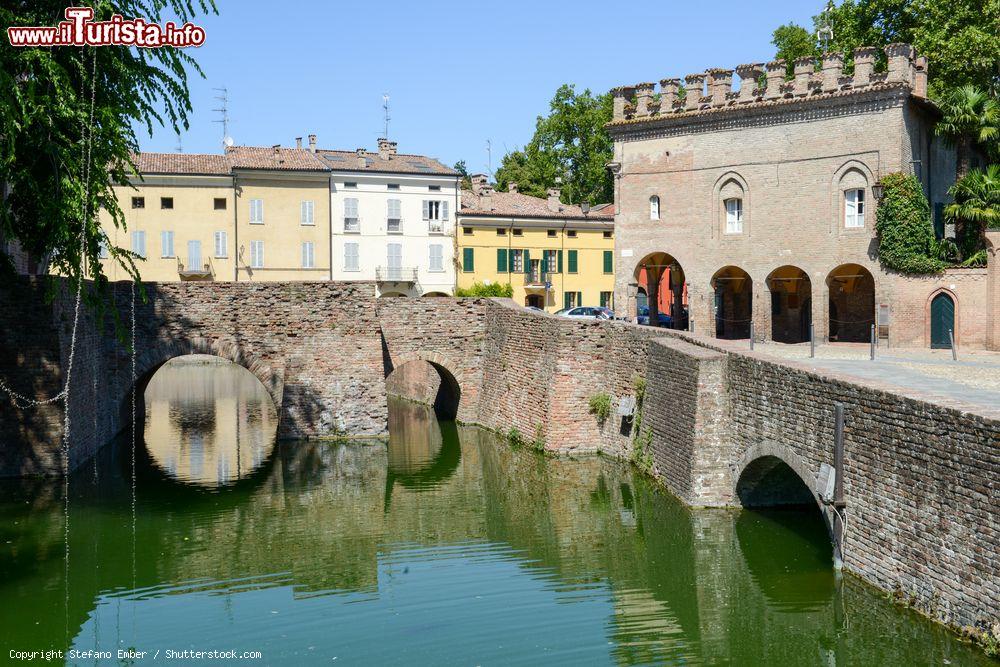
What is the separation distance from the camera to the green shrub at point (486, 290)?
45.6 meters

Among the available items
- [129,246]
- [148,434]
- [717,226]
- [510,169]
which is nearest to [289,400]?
[148,434]

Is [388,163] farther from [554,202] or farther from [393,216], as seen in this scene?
[554,202]

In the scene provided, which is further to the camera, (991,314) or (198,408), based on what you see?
(198,408)

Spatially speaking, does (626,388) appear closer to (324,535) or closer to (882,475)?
(324,535)

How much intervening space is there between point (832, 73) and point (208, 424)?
2137cm

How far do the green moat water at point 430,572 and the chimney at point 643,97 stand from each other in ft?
48.5

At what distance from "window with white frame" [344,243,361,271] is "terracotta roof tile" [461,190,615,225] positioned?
570cm

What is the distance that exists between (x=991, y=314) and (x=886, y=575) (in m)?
16.2

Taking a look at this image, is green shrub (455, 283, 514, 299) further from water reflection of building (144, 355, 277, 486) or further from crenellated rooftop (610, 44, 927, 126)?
crenellated rooftop (610, 44, 927, 126)

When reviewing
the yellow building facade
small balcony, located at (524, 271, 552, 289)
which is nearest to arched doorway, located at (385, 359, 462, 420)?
the yellow building facade

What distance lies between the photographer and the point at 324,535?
656 inches

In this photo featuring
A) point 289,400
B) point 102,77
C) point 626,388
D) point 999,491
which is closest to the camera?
point 999,491

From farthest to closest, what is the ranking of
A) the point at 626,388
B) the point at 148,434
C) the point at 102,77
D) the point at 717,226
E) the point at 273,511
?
the point at 717,226 → the point at 148,434 → the point at 626,388 → the point at 273,511 → the point at 102,77

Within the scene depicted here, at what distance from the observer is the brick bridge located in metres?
10.4
